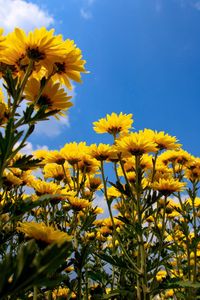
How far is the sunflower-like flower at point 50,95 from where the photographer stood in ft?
7.43

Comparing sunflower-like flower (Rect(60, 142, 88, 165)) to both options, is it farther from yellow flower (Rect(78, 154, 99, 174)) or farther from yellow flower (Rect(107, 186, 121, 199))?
yellow flower (Rect(107, 186, 121, 199))

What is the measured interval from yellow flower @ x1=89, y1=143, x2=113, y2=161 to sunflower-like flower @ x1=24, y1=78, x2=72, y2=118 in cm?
179

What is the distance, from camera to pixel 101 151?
13.4 feet

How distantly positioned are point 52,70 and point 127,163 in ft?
8.28

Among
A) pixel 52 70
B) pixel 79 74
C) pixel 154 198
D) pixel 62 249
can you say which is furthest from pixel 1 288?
pixel 154 198

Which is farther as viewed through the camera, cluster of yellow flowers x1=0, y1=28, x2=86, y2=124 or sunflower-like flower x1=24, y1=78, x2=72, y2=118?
sunflower-like flower x1=24, y1=78, x2=72, y2=118

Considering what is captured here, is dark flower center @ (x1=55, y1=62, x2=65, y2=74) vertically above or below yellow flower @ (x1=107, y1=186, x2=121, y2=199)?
below

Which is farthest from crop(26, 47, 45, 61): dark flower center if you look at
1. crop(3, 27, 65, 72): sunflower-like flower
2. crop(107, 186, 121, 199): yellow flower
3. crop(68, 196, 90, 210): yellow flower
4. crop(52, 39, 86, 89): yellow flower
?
crop(107, 186, 121, 199): yellow flower

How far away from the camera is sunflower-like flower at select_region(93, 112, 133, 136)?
407 centimetres

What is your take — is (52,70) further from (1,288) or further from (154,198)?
(154,198)

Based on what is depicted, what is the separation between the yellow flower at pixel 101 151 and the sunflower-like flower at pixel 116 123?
0.19 metres

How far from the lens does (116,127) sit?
409 cm

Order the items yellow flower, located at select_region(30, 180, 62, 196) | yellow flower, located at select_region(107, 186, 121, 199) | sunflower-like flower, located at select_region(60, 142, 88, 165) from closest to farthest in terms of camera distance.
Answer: yellow flower, located at select_region(30, 180, 62, 196)
sunflower-like flower, located at select_region(60, 142, 88, 165)
yellow flower, located at select_region(107, 186, 121, 199)

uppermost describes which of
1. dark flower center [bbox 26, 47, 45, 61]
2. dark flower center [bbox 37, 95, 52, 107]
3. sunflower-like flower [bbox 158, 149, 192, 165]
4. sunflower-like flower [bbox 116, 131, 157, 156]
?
sunflower-like flower [bbox 158, 149, 192, 165]
